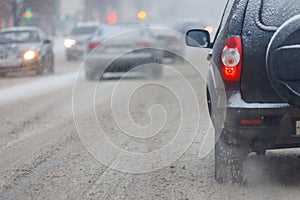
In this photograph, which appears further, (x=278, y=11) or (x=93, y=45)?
(x=93, y=45)

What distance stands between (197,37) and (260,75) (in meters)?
1.78

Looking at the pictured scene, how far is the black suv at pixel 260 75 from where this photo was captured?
598 centimetres

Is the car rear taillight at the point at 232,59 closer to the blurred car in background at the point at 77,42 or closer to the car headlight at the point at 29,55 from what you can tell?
the car headlight at the point at 29,55

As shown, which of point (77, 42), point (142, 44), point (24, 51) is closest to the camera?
point (142, 44)

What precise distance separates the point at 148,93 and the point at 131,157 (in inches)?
302

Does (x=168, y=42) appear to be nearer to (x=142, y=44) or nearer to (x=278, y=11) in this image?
(x=142, y=44)

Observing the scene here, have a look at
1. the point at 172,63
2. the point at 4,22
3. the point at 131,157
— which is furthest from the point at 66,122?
the point at 4,22

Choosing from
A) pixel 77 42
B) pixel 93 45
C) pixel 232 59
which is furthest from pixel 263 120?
pixel 77 42

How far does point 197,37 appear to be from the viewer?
777cm

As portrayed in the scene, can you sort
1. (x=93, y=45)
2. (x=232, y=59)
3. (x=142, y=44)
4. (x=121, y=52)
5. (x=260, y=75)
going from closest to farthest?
1. (x=260, y=75)
2. (x=232, y=59)
3. (x=121, y=52)
4. (x=142, y=44)
5. (x=93, y=45)

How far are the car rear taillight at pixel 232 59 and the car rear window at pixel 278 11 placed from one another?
11.1 inches

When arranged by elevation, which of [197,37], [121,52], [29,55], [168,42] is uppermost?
A: [197,37]

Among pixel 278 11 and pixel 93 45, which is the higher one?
pixel 278 11

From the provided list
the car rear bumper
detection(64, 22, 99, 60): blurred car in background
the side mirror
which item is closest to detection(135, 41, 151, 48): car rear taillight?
the side mirror
